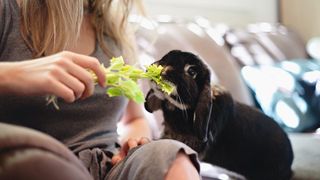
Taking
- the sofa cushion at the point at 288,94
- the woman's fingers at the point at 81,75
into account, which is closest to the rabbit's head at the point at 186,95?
the woman's fingers at the point at 81,75

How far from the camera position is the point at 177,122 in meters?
0.89

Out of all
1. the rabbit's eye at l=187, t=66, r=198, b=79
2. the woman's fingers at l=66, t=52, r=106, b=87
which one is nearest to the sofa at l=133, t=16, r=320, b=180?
the rabbit's eye at l=187, t=66, r=198, b=79

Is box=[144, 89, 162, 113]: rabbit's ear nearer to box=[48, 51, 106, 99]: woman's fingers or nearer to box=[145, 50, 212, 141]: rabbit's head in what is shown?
box=[145, 50, 212, 141]: rabbit's head

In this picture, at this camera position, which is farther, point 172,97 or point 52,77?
point 172,97

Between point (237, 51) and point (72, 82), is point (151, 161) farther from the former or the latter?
point (237, 51)

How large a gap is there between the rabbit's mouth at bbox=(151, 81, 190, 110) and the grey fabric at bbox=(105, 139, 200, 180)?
13 centimetres

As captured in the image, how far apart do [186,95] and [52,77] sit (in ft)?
1.12

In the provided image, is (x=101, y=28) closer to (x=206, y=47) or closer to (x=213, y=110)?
(x=213, y=110)

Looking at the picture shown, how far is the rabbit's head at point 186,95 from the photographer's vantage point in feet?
2.59

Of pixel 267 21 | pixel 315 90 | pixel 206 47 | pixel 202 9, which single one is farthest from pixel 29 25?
pixel 267 21

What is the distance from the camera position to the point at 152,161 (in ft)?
2.08

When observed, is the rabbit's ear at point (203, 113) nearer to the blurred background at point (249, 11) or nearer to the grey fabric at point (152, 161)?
the grey fabric at point (152, 161)

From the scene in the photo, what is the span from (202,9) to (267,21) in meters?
0.60

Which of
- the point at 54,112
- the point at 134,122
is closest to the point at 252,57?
the point at 134,122
